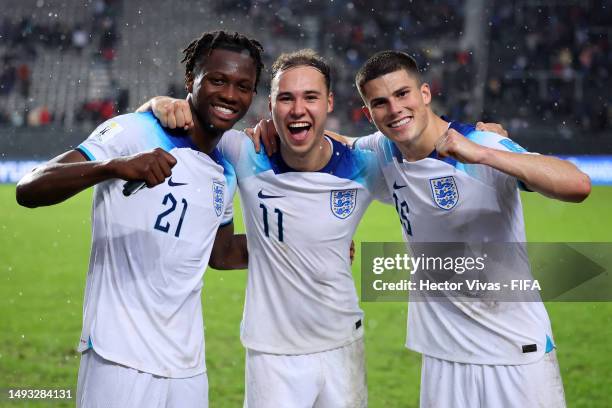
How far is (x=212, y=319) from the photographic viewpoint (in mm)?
8211

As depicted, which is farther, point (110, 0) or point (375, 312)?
point (110, 0)

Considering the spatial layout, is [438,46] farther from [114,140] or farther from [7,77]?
[114,140]

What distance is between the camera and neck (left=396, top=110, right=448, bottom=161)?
3496mm

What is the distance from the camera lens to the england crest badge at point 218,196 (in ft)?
10.8

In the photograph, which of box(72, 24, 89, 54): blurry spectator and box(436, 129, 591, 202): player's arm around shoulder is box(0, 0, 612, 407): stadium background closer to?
box(72, 24, 89, 54): blurry spectator

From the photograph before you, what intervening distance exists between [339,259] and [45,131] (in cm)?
1512

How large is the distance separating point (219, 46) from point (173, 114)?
0.37m

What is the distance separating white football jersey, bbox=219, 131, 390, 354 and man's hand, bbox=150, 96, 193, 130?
0.38 metres

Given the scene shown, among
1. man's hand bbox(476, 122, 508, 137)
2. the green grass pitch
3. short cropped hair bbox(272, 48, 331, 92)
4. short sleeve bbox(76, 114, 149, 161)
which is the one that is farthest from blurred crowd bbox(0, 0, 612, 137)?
short sleeve bbox(76, 114, 149, 161)

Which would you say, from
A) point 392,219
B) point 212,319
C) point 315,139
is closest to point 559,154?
point 392,219

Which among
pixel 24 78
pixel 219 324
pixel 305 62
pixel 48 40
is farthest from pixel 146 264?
pixel 48 40

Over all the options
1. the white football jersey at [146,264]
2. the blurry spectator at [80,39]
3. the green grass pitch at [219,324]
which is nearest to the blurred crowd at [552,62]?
the green grass pitch at [219,324]

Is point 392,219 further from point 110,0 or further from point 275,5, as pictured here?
point 110,0

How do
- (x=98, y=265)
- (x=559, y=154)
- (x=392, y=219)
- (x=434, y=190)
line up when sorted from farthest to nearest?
(x=559, y=154) → (x=392, y=219) → (x=434, y=190) → (x=98, y=265)
